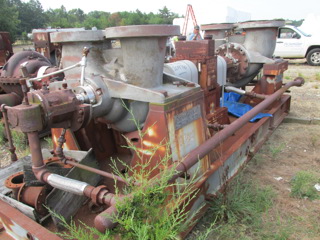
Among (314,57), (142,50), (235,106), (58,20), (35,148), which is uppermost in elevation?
(58,20)

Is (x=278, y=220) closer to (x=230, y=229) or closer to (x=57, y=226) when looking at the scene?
(x=230, y=229)

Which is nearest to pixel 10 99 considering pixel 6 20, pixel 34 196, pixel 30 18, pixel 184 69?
pixel 184 69

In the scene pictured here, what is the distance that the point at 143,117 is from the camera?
7.86 ft

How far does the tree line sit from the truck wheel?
75.8ft

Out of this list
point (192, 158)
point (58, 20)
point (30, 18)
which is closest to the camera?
point (192, 158)

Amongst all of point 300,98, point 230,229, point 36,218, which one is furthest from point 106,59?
point 300,98

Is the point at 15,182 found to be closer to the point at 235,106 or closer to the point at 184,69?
the point at 184,69

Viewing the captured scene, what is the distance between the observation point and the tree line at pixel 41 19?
98.5 ft

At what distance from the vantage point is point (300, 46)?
43.2ft

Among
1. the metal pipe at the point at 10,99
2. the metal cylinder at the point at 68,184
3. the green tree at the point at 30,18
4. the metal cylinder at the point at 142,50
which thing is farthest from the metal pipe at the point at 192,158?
the green tree at the point at 30,18

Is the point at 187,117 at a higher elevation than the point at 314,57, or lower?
higher

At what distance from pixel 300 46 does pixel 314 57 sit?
79 centimetres

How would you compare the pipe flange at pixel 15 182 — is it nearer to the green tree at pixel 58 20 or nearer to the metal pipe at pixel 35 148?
the metal pipe at pixel 35 148

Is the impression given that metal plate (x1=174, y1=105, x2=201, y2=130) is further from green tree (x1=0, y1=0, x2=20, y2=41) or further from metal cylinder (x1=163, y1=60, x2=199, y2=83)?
green tree (x1=0, y1=0, x2=20, y2=41)
